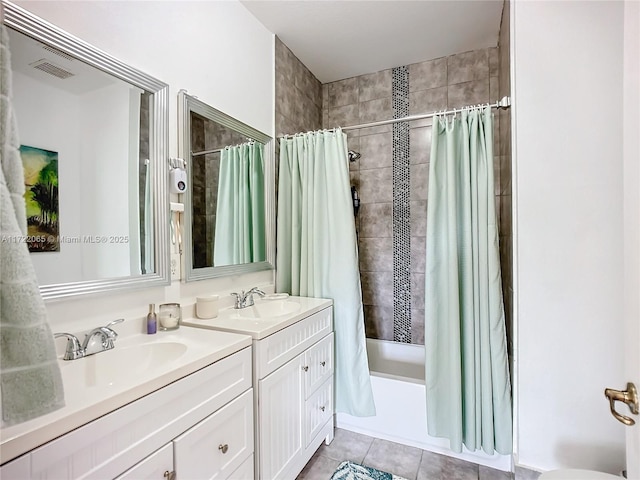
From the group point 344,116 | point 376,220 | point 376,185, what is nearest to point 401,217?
point 376,220

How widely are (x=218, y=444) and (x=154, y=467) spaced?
0.80 ft

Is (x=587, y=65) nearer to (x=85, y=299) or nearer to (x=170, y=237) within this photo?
(x=170, y=237)

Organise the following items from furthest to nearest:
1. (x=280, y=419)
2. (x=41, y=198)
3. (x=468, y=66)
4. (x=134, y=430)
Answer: (x=468, y=66) → (x=280, y=419) → (x=41, y=198) → (x=134, y=430)

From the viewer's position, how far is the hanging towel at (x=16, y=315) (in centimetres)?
52

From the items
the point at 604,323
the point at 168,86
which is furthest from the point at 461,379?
the point at 168,86

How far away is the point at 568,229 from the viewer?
1.27 meters

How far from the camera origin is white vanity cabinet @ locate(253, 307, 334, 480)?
4.12ft

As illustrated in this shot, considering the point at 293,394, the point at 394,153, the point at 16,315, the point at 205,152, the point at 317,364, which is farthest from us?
the point at 394,153

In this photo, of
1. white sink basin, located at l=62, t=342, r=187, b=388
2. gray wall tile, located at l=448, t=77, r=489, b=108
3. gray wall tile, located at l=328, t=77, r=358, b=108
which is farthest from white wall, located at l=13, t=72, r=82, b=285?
gray wall tile, located at l=448, t=77, r=489, b=108

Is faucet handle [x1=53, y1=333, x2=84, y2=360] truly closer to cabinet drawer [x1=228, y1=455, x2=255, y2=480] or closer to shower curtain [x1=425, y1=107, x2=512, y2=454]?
cabinet drawer [x1=228, y1=455, x2=255, y2=480]

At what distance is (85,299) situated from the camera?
1.08m

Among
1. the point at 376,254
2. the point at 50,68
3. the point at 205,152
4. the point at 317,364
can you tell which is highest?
the point at 50,68

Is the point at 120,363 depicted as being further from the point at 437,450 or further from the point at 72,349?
the point at 437,450

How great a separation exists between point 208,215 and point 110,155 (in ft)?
1.75
